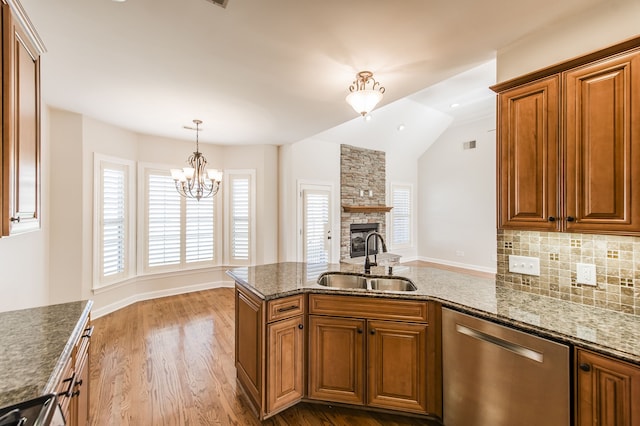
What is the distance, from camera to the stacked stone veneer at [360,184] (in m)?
6.44

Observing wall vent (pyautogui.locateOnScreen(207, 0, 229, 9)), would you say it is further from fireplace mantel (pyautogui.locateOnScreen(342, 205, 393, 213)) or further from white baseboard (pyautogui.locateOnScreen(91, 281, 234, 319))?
fireplace mantel (pyautogui.locateOnScreen(342, 205, 393, 213))

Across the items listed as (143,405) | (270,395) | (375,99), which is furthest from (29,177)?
(375,99)

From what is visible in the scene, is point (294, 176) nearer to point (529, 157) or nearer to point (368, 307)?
point (368, 307)

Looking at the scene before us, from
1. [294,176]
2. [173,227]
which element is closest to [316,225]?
[294,176]

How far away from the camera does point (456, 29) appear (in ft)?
6.18

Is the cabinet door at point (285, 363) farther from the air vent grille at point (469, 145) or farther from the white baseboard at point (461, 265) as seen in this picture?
the air vent grille at point (469, 145)

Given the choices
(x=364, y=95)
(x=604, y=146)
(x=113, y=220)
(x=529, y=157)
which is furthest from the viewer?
(x=113, y=220)

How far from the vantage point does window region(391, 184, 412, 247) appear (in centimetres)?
766

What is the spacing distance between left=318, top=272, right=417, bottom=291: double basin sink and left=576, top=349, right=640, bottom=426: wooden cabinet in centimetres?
110

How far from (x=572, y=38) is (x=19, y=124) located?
3272 millimetres

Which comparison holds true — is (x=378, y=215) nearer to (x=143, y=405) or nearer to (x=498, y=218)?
(x=498, y=218)

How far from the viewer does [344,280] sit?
252 cm

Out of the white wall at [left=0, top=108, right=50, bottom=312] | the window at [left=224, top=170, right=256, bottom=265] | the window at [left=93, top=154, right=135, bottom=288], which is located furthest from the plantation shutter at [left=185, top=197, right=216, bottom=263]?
the white wall at [left=0, top=108, right=50, bottom=312]

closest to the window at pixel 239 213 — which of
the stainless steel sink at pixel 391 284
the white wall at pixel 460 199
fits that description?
the stainless steel sink at pixel 391 284
